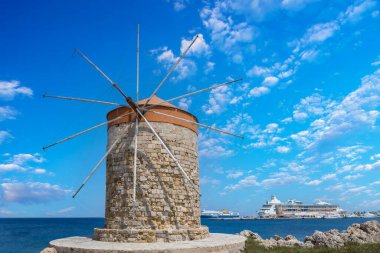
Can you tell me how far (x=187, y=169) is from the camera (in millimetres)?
12156

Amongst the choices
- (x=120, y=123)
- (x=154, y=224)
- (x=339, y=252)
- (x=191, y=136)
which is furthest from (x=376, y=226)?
(x=120, y=123)

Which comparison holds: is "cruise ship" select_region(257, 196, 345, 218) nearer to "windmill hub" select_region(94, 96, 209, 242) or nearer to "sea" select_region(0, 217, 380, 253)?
"sea" select_region(0, 217, 380, 253)

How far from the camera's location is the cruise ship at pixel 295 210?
9856 centimetres

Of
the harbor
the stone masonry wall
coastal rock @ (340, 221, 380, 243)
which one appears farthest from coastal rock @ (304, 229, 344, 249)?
the harbor

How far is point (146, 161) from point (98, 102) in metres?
2.89

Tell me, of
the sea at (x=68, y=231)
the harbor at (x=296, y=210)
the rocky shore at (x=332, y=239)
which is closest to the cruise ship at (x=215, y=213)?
the harbor at (x=296, y=210)

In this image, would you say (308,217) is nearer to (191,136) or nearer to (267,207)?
(267,207)

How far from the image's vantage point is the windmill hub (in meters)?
11.0

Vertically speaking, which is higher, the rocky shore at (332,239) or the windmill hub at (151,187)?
the windmill hub at (151,187)

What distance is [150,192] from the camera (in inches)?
440

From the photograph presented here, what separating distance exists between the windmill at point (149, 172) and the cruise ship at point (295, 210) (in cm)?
9204

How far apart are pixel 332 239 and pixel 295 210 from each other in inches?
3646

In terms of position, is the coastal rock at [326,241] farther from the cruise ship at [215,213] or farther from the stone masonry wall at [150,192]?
the cruise ship at [215,213]

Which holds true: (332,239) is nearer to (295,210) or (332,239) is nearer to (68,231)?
(68,231)
